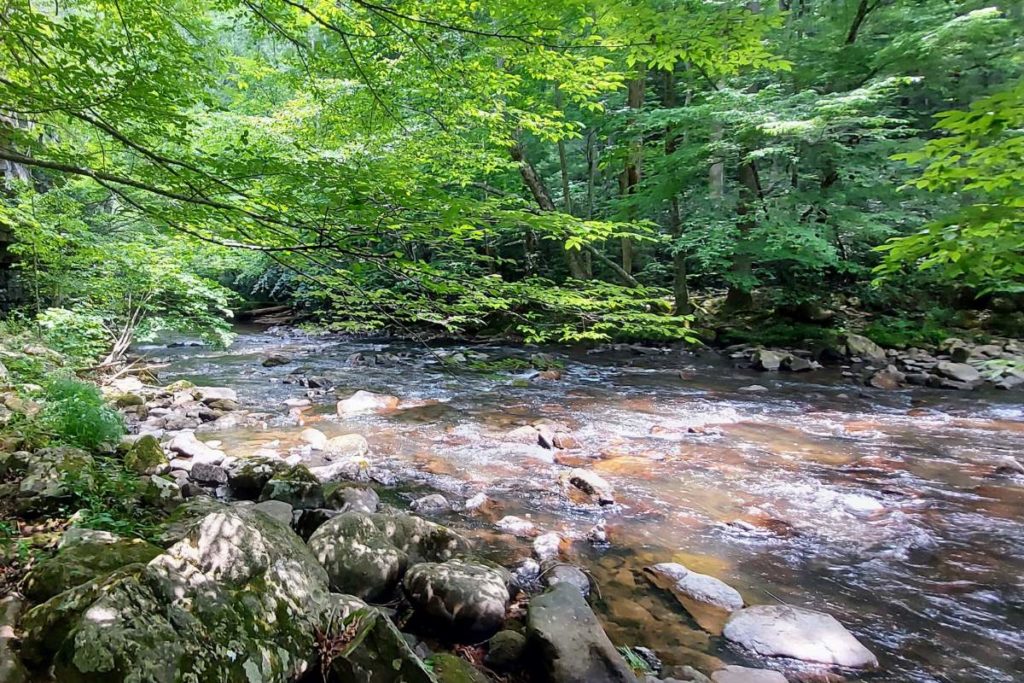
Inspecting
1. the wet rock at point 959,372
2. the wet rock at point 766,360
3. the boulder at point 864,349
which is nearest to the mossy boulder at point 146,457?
the wet rock at point 766,360

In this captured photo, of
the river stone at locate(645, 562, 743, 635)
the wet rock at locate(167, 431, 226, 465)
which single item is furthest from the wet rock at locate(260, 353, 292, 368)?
the river stone at locate(645, 562, 743, 635)

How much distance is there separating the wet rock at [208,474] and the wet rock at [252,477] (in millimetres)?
239

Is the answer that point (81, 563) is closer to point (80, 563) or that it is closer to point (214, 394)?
point (80, 563)

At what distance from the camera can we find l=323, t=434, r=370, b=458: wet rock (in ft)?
22.9

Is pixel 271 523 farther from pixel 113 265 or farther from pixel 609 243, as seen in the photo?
pixel 609 243

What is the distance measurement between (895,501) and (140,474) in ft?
24.3

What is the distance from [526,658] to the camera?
9.73 ft

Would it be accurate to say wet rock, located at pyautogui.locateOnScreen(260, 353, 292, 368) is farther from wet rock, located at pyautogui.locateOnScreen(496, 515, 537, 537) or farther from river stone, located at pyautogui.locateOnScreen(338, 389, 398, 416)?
wet rock, located at pyautogui.locateOnScreen(496, 515, 537, 537)

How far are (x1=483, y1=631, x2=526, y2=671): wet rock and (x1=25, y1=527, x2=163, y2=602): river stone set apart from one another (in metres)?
1.87

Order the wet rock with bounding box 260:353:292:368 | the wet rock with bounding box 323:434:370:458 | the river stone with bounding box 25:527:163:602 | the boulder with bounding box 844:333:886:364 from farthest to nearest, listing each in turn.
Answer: the wet rock with bounding box 260:353:292:368 < the boulder with bounding box 844:333:886:364 < the wet rock with bounding box 323:434:370:458 < the river stone with bounding box 25:527:163:602

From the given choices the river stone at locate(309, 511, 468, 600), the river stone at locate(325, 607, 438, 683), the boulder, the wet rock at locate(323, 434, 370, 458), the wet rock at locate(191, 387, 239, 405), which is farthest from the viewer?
the boulder

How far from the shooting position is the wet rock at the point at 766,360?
1268 centimetres

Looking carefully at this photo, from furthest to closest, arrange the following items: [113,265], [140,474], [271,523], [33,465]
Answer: [113,265] → [140,474] → [33,465] → [271,523]

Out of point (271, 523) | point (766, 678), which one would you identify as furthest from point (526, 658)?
point (271, 523)
